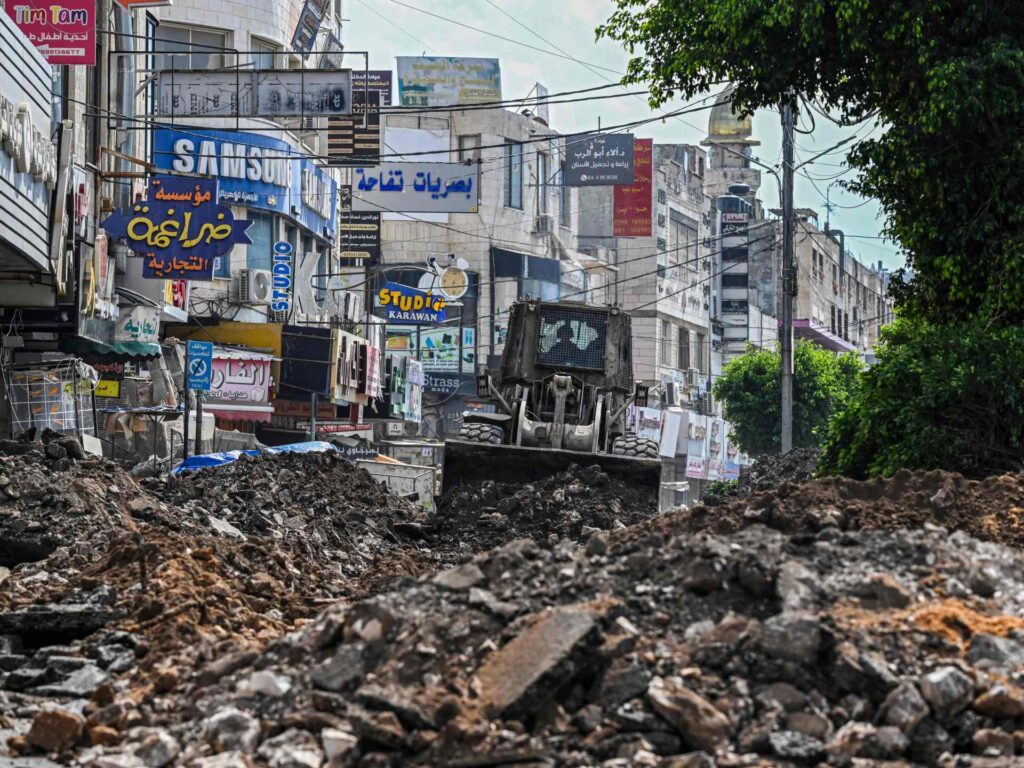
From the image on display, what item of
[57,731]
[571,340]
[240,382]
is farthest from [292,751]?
[240,382]

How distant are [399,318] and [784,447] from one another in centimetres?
1685

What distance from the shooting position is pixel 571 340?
89.4 feet

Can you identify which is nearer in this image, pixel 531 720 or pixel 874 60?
pixel 531 720

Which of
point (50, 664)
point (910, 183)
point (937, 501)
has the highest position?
point (910, 183)

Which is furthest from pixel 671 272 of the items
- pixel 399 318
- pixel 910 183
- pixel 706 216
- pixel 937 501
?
pixel 937 501

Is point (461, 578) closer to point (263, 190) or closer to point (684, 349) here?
point (263, 190)

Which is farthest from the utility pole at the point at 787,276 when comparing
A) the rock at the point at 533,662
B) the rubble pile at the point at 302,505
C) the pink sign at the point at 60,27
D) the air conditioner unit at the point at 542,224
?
the air conditioner unit at the point at 542,224

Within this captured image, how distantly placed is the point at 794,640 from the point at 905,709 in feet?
2.09

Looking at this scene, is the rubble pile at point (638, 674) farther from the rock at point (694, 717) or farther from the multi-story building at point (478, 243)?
the multi-story building at point (478, 243)

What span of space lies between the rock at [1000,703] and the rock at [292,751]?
3036mm

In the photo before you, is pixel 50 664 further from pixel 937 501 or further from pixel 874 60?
pixel 874 60

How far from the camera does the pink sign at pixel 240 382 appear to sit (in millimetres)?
44500

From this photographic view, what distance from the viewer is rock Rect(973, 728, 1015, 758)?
298 inches

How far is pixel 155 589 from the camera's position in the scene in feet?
40.6
